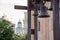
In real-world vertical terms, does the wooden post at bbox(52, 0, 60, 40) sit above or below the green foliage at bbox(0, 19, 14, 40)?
above

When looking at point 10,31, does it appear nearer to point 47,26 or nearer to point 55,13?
point 47,26

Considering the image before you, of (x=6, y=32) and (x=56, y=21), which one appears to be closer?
(x=56, y=21)

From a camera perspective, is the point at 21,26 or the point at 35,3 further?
the point at 21,26

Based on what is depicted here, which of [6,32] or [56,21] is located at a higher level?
[56,21]

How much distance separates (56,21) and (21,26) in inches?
219

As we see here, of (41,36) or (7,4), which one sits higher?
(7,4)

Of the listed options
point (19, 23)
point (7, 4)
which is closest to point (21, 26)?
point (19, 23)

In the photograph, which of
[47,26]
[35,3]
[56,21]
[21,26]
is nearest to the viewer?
[56,21]

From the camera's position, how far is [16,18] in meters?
7.66

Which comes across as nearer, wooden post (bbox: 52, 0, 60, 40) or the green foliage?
wooden post (bbox: 52, 0, 60, 40)

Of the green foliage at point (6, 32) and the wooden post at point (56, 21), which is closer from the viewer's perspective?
the wooden post at point (56, 21)

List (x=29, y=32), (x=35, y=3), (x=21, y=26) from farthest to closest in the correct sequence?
(x=21, y=26)
(x=29, y=32)
(x=35, y=3)

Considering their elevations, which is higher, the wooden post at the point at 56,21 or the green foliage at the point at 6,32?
the wooden post at the point at 56,21

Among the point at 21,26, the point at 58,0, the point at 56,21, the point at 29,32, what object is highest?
the point at 58,0
